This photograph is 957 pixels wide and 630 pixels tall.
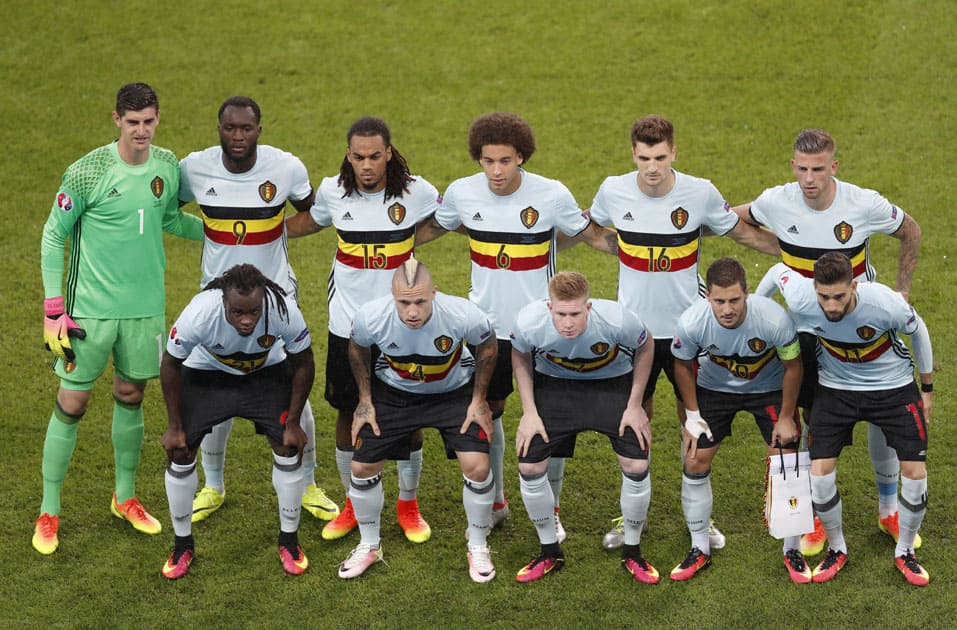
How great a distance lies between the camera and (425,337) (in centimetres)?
757

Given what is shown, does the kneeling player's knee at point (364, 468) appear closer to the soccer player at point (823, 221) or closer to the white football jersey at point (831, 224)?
the soccer player at point (823, 221)

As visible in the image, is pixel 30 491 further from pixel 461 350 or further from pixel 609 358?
pixel 609 358

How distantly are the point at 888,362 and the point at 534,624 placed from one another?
2.52 m

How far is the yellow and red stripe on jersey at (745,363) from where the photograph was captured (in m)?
7.55

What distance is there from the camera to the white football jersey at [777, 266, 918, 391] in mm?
7266

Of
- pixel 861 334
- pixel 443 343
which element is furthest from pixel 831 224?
pixel 443 343

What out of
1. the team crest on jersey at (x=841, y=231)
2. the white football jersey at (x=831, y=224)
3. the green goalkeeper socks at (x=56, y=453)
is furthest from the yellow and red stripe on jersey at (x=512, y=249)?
the green goalkeeper socks at (x=56, y=453)

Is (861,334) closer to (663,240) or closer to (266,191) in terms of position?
(663,240)

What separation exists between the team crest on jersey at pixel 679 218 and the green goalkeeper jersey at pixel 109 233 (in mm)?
3085

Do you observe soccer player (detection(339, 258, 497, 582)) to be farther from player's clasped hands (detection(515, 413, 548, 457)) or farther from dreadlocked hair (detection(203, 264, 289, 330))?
dreadlocked hair (detection(203, 264, 289, 330))

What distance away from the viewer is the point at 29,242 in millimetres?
12719

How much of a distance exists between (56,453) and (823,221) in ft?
16.2

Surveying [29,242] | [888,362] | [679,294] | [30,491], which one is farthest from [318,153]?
[888,362]

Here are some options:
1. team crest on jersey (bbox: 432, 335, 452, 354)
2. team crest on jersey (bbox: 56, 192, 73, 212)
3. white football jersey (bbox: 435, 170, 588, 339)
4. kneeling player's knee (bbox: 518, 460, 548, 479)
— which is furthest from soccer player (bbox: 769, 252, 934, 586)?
team crest on jersey (bbox: 56, 192, 73, 212)
